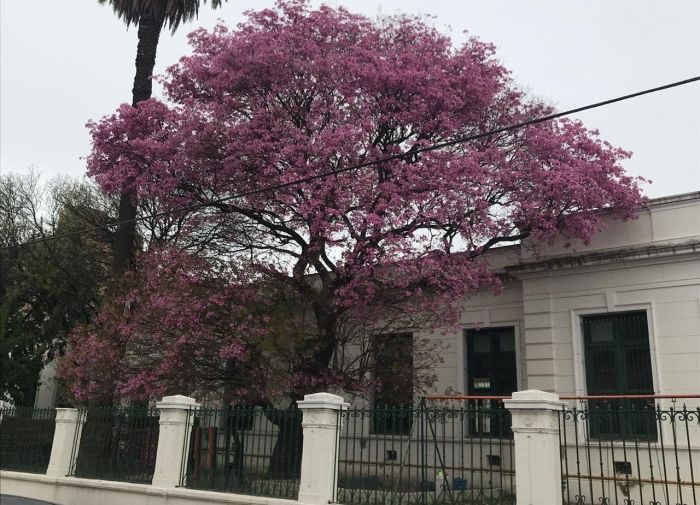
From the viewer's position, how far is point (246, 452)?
1055 cm

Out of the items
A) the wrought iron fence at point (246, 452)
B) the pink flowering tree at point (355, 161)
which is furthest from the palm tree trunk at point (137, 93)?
the wrought iron fence at point (246, 452)

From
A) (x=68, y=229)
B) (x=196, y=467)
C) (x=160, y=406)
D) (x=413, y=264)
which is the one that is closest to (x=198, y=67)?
(x=413, y=264)

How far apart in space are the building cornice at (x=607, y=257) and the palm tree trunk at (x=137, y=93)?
9.35 m

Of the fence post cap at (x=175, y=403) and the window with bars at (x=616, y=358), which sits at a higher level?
the window with bars at (x=616, y=358)

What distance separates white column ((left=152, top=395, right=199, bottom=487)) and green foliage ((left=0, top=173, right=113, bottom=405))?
1263cm

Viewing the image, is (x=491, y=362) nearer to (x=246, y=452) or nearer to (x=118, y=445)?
(x=246, y=452)

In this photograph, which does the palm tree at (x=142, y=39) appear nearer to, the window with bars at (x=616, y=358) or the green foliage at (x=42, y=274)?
the green foliage at (x=42, y=274)

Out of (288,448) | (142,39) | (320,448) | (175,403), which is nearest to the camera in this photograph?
(320,448)

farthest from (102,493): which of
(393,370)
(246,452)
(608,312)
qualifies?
(608,312)

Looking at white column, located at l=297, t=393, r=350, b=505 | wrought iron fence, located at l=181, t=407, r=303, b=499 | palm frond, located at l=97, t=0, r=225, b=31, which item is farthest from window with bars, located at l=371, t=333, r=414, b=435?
palm frond, located at l=97, t=0, r=225, b=31

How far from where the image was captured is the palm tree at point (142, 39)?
1683 cm

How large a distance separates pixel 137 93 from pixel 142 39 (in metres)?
1.84

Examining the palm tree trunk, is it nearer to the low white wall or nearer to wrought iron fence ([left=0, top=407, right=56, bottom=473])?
wrought iron fence ([left=0, top=407, right=56, bottom=473])

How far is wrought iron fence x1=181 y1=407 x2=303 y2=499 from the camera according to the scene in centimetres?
1000
